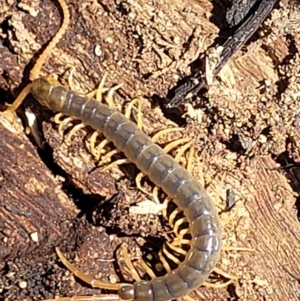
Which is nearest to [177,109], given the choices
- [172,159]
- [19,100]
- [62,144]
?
[172,159]

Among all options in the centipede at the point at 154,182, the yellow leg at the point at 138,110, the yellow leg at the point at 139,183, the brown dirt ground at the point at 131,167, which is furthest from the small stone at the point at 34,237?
the yellow leg at the point at 138,110

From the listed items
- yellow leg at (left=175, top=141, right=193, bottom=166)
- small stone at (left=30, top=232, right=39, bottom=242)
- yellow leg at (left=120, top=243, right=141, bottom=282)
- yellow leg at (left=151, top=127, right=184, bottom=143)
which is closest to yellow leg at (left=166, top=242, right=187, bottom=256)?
yellow leg at (left=120, top=243, right=141, bottom=282)

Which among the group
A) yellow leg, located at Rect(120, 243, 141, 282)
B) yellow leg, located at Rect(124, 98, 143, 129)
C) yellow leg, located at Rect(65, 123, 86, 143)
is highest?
yellow leg, located at Rect(124, 98, 143, 129)

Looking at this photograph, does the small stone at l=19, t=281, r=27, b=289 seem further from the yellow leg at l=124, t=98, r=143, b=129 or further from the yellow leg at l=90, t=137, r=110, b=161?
the yellow leg at l=124, t=98, r=143, b=129

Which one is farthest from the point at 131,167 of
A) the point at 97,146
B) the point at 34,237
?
the point at 34,237

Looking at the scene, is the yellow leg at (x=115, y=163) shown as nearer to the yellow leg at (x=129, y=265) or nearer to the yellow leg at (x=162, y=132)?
the yellow leg at (x=162, y=132)

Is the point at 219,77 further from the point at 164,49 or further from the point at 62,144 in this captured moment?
the point at 62,144
